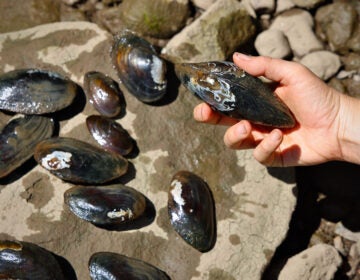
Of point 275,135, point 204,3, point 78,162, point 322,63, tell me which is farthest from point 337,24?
point 78,162

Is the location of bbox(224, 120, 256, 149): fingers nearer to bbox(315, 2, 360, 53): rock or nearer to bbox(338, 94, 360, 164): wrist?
bbox(338, 94, 360, 164): wrist

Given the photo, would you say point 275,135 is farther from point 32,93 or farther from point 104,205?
point 32,93

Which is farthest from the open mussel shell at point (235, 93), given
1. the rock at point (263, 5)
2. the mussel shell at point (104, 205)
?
the rock at point (263, 5)

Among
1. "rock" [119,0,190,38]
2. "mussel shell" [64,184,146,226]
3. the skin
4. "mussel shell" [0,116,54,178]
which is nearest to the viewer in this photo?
the skin

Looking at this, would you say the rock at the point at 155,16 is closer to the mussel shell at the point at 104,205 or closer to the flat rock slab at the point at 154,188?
the flat rock slab at the point at 154,188

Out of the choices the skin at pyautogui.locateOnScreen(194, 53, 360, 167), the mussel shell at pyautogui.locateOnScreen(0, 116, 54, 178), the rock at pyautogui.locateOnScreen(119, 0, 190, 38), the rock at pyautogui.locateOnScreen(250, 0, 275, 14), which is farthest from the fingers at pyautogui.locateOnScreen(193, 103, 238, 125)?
the rock at pyautogui.locateOnScreen(250, 0, 275, 14)

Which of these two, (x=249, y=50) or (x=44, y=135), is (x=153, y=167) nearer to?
(x=44, y=135)
